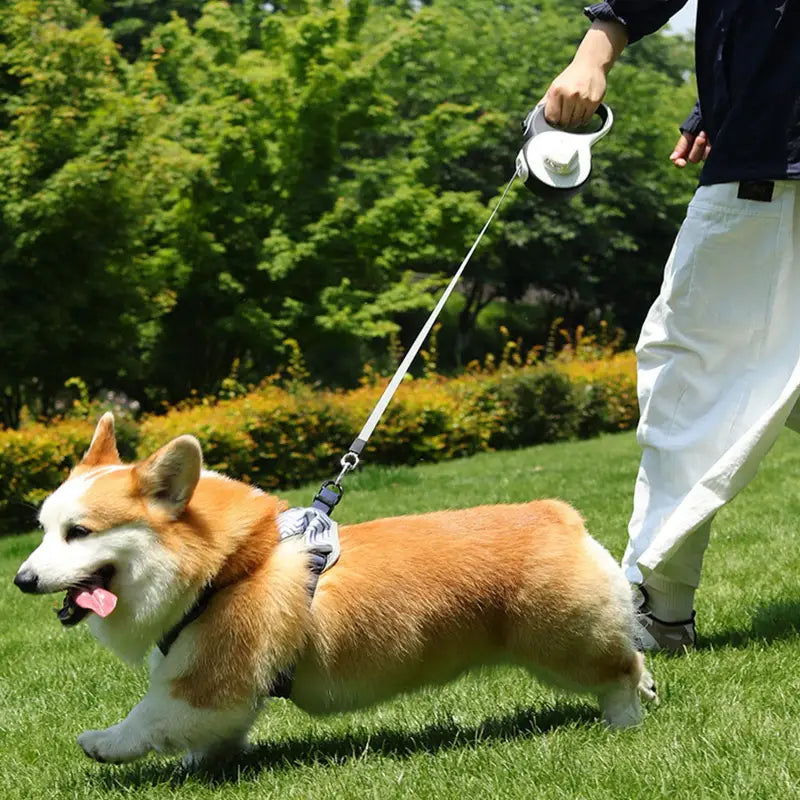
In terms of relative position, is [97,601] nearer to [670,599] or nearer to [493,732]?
[493,732]

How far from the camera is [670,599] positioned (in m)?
4.05

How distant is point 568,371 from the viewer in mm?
16359

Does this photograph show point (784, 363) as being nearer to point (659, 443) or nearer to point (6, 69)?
point (659, 443)

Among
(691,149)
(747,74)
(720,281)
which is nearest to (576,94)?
(747,74)

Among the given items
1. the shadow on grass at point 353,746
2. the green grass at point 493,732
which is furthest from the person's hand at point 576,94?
the shadow on grass at point 353,746

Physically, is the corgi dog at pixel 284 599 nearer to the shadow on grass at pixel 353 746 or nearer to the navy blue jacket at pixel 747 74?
the shadow on grass at pixel 353 746

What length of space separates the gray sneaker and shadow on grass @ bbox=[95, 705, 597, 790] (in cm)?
62

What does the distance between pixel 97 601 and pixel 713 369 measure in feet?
7.33

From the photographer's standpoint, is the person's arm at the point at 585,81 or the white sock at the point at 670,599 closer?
the person's arm at the point at 585,81

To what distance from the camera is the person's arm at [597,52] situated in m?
3.56

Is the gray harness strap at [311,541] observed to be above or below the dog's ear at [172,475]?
below

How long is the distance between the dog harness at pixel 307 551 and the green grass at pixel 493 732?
0.97 feet

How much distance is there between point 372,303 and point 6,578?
42.9 ft

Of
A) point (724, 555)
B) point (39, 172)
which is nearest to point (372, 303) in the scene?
point (39, 172)
